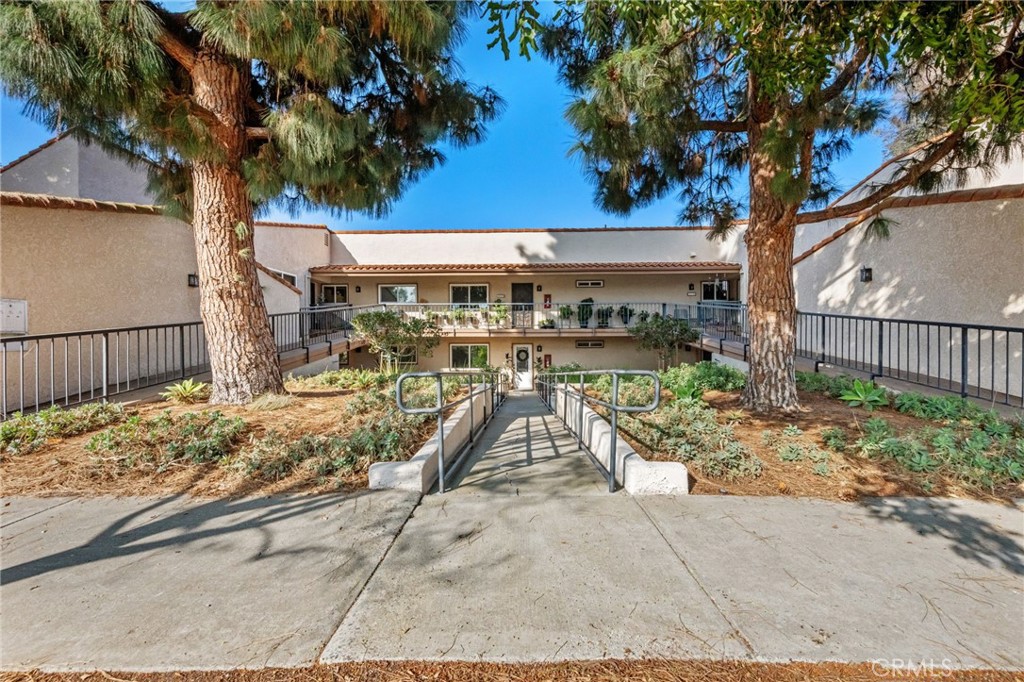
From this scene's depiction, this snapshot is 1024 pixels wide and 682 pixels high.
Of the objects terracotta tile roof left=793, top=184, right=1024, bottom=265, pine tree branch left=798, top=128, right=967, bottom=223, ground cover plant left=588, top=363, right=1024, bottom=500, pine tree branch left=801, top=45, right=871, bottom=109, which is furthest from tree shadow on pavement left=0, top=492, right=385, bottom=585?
terracotta tile roof left=793, top=184, right=1024, bottom=265

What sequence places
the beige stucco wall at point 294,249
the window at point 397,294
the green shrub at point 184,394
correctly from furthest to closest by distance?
1. the window at point 397,294
2. the beige stucco wall at point 294,249
3. the green shrub at point 184,394

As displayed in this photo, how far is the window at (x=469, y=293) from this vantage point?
655 inches

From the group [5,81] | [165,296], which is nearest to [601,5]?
[5,81]

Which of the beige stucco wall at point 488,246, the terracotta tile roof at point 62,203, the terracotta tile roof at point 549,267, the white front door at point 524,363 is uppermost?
the beige stucco wall at point 488,246

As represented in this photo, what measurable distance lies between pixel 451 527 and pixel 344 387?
468cm

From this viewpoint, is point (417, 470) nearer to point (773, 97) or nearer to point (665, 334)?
point (773, 97)

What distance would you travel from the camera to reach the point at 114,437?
12.3ft

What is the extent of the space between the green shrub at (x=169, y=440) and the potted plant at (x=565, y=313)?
11688mm

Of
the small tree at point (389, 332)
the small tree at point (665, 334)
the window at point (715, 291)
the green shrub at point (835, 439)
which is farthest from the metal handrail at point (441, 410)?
the window at point (715, 291)

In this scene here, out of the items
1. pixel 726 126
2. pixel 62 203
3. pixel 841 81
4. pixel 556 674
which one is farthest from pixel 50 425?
pixel 841 81

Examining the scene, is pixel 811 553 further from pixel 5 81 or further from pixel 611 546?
pixel 5 81

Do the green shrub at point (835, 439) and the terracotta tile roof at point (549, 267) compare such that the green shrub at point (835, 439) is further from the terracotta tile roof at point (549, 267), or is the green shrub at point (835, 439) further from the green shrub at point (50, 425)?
the terracotta tile roof at point (549, 267)

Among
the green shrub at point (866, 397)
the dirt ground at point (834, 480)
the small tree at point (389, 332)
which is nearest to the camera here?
the dirt ground at point (834, 480)

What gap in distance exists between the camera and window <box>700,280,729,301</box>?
1608cm
